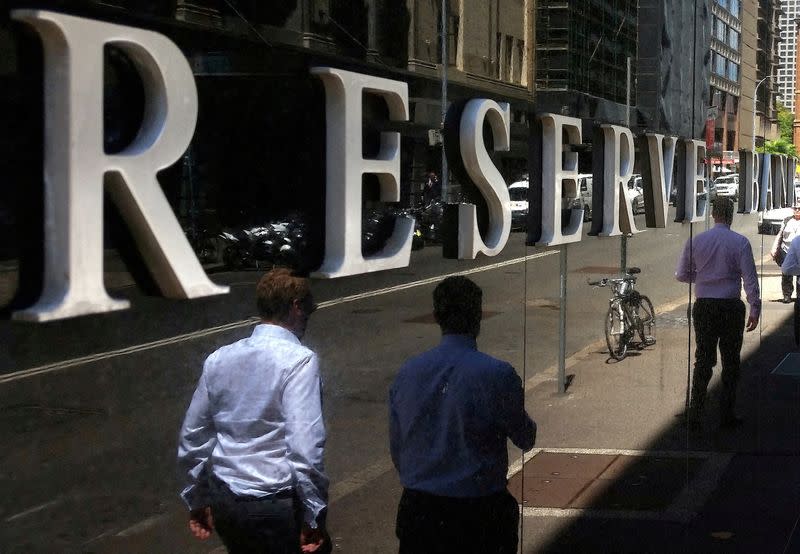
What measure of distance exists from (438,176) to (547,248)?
1.39 m

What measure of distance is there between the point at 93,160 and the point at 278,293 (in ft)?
2.99

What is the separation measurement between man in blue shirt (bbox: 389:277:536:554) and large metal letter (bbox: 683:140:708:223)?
4236 millimetres

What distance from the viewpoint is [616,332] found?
24.2 ft

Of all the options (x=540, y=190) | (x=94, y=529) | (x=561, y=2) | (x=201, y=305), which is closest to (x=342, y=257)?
(x=201, y=305)

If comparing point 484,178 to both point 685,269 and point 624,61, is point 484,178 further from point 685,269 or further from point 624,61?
point 685,269

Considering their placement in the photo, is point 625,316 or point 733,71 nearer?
point 625,316

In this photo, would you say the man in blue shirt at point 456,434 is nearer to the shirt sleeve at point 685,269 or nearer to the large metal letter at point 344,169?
the large metal letter at point 344,169

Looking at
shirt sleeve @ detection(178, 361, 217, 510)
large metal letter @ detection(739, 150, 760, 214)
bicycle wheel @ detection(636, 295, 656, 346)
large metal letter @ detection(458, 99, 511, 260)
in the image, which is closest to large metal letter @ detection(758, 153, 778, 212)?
large metal letter @ detection(739, 150, 760, 214)

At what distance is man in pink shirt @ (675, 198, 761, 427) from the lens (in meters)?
8.84

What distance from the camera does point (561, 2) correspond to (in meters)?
6.92

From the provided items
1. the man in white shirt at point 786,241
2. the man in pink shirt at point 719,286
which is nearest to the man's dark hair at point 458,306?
the man in pink shirt at point 719,286

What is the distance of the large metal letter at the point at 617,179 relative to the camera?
22.6 feet

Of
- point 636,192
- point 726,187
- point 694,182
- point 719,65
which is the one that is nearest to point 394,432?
point 636,192

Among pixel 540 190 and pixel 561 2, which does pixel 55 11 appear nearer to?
pixel 540 190
